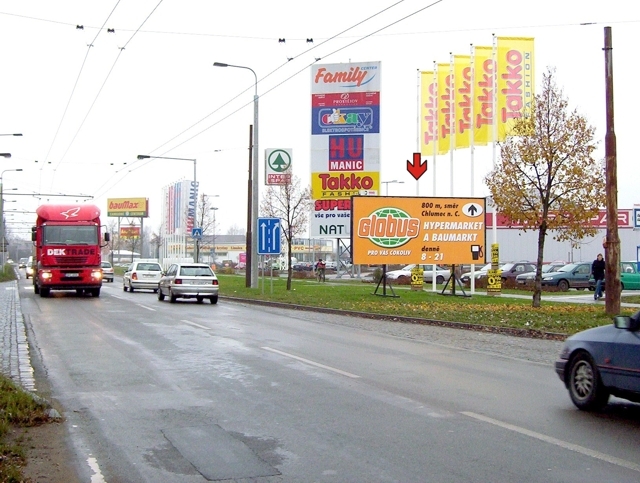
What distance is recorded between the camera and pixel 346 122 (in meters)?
40.9

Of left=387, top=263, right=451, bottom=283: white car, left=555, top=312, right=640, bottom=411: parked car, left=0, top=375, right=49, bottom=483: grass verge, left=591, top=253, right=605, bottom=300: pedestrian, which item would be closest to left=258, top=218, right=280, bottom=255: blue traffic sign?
left=591, top=253, right=605, bottom=300: pedestrian

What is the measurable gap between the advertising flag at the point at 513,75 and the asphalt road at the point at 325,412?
58.1ft

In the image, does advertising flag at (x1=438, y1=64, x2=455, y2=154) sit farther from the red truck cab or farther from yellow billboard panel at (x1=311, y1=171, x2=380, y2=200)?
the red truck cab

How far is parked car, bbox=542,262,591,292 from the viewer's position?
124ft

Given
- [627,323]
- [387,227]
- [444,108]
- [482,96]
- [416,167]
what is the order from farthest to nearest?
[444,108] → [482,96] → [416,167] → [387,227] → [627,323]

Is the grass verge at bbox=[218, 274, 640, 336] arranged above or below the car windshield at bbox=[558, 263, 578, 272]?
below

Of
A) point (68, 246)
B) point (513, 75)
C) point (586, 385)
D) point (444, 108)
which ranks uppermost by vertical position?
point (513, 75)

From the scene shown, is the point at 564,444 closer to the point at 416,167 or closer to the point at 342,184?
the point at 416,167

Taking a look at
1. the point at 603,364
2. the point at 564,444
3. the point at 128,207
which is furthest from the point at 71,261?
the point at 128,207

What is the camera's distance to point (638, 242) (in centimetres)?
6488

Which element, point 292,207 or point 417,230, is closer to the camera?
point 417,230

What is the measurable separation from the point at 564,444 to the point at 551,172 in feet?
58.0

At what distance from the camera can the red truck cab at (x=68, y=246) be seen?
1176 inches

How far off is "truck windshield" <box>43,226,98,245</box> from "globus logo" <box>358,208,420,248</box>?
35.3 feet
